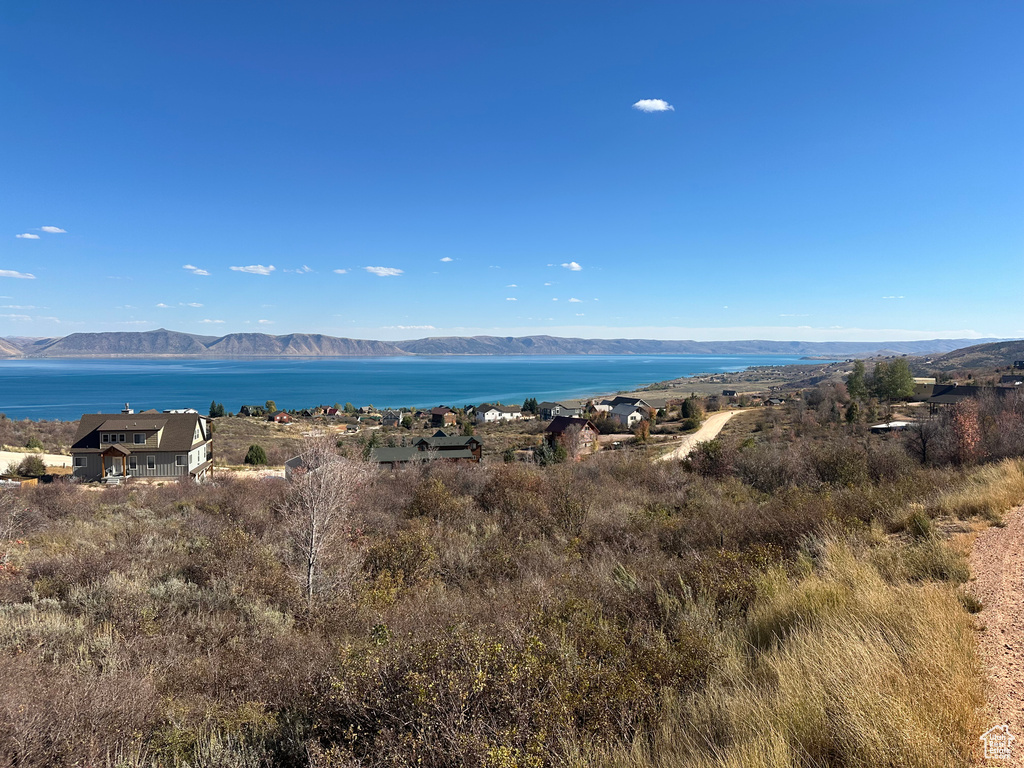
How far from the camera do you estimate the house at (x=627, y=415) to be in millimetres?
63469

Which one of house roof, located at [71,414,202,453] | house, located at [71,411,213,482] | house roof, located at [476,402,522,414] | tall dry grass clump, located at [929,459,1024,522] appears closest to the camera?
tall dry grass clump, located at [929,459,1024,522]

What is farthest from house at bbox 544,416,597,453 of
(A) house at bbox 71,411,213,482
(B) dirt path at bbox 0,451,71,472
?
(B) dirt path at bbox 0,451,71,472

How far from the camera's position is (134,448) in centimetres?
2994

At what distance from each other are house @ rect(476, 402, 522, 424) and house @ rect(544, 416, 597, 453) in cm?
3194

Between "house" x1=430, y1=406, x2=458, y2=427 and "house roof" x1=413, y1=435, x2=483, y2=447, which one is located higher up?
"house roof" x1=413, y1=435, x2=483, y2=447

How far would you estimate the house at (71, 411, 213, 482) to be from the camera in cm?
2925

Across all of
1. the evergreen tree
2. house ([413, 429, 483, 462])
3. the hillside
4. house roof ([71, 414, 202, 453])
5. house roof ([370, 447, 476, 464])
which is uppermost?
the hillside

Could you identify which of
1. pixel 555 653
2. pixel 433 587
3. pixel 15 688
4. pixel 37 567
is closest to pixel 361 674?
pixel 555 653

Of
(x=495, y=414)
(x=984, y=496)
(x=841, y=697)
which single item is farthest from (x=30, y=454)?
(x=495, y=414)

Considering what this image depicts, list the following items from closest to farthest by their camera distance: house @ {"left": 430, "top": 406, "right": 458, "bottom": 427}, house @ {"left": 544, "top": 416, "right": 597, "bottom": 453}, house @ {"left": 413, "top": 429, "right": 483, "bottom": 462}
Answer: house @ {"left": 413, "top": 429, "right": 483, "bottom": 462}
house @ {"left": 544, "top": 416, "right": 597, "bottom": 453}
house @ {"left": 430, "top": 406, "right": 458, "bottom": 427}

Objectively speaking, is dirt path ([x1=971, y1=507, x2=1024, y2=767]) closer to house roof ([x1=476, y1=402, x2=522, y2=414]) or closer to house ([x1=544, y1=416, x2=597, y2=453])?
house ([x1=544, y1=416, x2=597, y2=453])

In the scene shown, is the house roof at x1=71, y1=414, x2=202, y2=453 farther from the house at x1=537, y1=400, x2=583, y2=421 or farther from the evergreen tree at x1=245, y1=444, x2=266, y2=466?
A: the house at x1=537, y1=400, x2=583, y2=421

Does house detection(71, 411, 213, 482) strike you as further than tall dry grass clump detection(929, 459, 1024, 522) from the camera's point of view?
Yes

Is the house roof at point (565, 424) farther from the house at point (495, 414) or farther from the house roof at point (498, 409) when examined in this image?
the house roof at point (498, 409)
